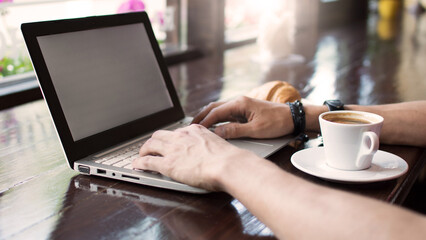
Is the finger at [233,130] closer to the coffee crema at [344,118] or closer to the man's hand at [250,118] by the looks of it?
the man's hand at [250,118]

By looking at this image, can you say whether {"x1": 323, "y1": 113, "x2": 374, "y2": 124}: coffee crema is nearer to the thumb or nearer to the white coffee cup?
the white coffee cup

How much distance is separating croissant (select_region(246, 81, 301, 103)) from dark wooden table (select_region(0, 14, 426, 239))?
168 millimetres

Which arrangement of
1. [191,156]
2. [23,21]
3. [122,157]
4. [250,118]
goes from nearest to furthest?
[191,156], [122,157], [250,118], [23,21]

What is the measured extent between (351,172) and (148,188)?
0.30 metres

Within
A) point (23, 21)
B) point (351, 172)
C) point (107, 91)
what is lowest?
point (351, 172)

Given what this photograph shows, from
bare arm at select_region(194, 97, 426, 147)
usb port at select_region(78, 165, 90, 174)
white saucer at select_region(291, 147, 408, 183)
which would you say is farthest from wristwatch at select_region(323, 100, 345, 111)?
usb port at select_region(78, 165, 90, 174)

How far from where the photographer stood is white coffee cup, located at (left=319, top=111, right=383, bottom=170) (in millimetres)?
689

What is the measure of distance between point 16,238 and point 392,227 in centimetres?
43

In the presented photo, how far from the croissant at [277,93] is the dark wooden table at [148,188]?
6.6 inches

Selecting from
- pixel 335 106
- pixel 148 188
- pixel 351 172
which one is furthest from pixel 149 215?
pixel 335 106

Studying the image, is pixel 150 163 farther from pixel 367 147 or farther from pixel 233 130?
pixel 367 147

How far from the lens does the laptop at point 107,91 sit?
2.50 ft

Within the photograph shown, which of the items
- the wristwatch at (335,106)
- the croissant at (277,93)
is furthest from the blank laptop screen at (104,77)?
the wristwatch at (335,106)

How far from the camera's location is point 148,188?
2.32 feet
